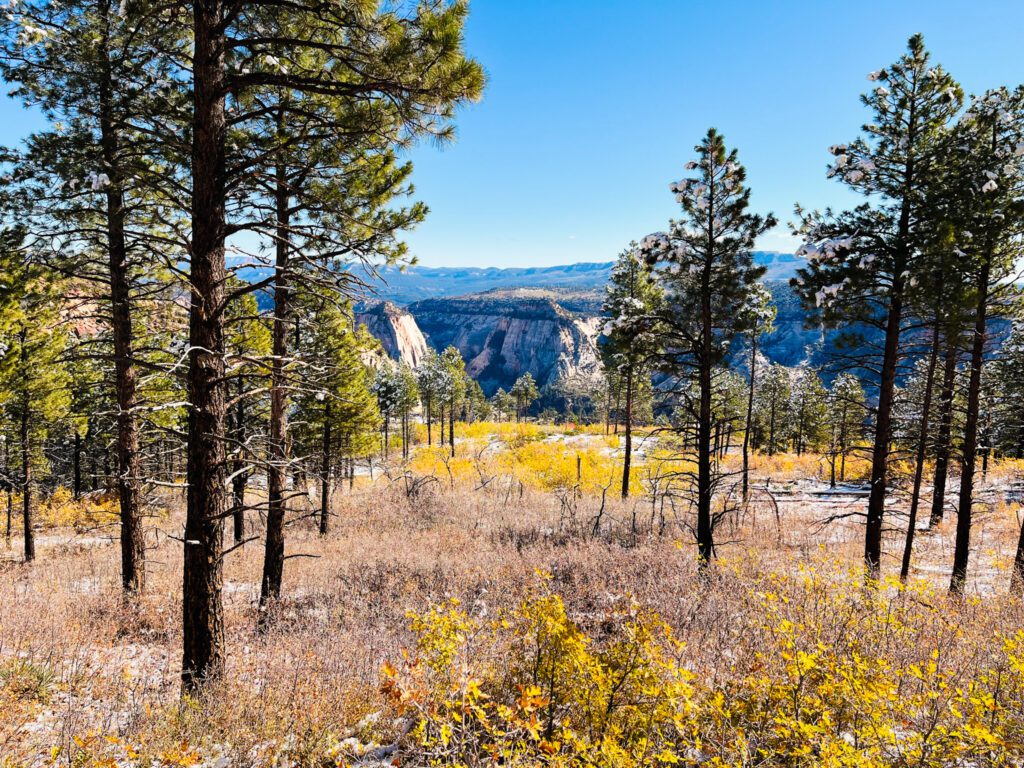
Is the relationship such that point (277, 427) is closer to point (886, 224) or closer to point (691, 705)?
point (691, 705)

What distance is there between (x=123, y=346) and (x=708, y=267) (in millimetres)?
11242

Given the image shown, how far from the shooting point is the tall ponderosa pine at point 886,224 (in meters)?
8.52

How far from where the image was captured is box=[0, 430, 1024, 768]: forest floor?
13.0ft

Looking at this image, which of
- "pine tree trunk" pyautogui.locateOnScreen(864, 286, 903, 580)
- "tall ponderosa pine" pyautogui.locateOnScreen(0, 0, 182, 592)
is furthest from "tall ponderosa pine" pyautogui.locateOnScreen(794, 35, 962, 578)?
"tall ponderosa pine" pyautogui.locateOnScreen(0, 0, 182, 592)

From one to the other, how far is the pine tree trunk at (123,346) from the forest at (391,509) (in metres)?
0.07

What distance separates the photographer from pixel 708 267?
31.7ft

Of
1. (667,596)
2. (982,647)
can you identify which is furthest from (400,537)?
(982,647)

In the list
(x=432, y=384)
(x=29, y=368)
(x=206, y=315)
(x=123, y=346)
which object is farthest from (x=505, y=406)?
(x=206, y=315)

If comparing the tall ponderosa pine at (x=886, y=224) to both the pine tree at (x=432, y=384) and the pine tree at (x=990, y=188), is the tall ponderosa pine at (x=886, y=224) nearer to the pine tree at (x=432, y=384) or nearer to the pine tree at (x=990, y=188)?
the pine tree at (x=990, y=188)

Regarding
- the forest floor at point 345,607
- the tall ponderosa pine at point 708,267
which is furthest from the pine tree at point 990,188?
the forest floor at point 345,607

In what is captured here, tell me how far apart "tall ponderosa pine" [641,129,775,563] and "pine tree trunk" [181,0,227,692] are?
791 centimetres

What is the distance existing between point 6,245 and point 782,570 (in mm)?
14856

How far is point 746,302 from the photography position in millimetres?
9938

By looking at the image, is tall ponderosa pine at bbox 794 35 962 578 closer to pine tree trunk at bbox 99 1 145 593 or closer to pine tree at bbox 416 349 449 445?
pine tree trunk at bbox 99 1 145 593
